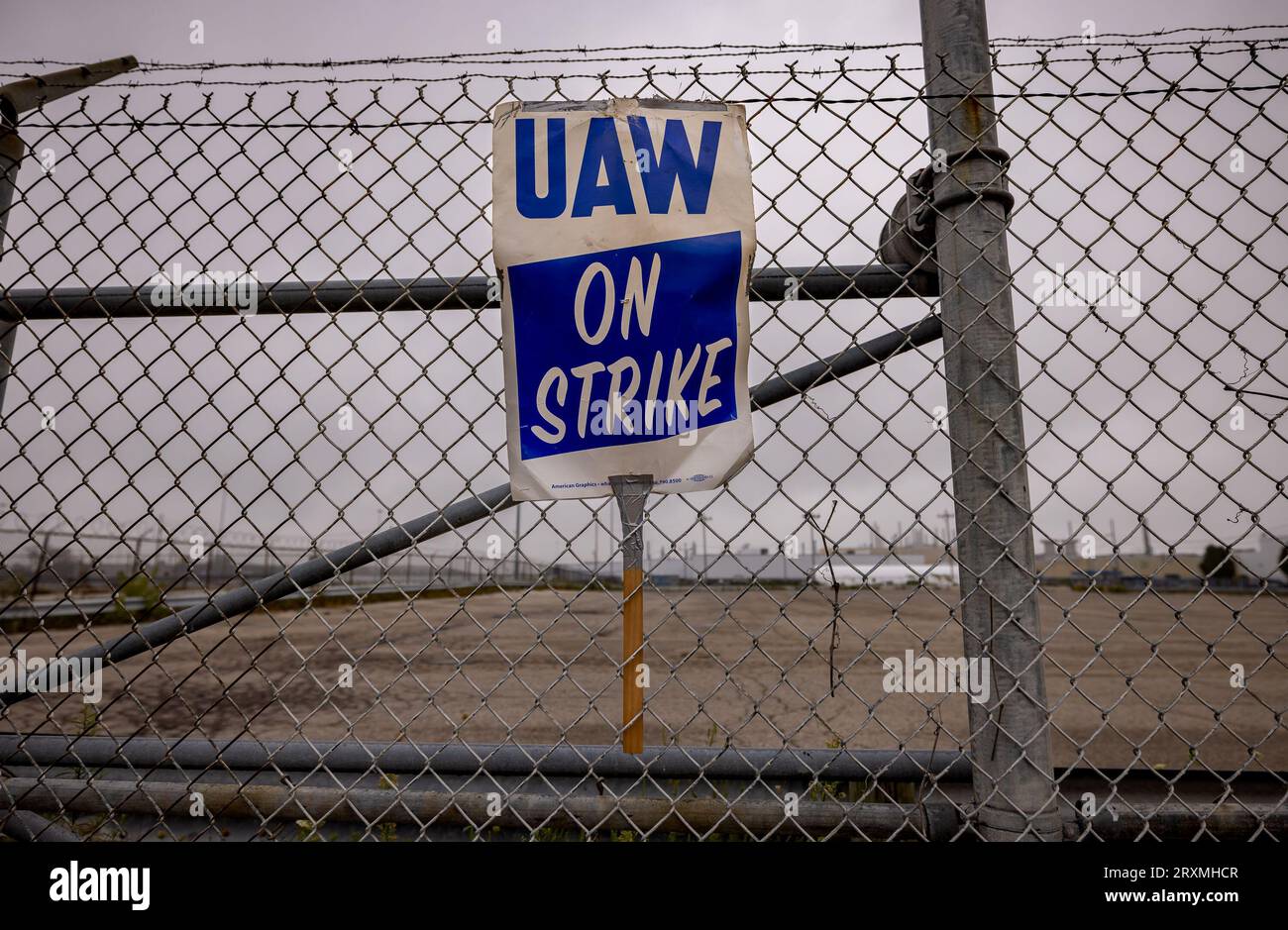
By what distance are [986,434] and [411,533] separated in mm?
1503

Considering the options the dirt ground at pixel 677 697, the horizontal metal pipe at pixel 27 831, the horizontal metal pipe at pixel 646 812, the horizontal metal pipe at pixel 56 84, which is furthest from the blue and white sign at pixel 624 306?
the horizontal metal pipe at pixel 27 831

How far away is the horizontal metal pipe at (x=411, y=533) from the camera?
1.71 metres

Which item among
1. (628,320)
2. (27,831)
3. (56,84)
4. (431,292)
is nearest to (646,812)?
(628,320)

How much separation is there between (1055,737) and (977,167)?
4985 millimetres

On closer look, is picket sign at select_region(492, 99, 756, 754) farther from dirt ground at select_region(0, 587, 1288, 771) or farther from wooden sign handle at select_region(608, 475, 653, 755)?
dirt ground at select_region(0, 587, 1288, 771)

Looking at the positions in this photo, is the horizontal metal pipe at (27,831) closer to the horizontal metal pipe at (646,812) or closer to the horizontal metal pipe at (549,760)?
the horizontal metal pipe at (646,812)

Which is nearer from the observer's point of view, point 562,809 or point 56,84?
point 562,809

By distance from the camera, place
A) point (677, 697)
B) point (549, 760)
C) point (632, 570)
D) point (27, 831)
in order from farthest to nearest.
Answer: point (677, 697)
point (27, 831)
point (549, 760)
point (632, 570)

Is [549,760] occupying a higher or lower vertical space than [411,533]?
lower

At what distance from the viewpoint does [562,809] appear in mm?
1612

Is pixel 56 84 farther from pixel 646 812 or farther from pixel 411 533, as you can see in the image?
pixel 646 812

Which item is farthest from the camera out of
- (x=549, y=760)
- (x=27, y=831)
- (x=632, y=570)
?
(x=27, y=831)
